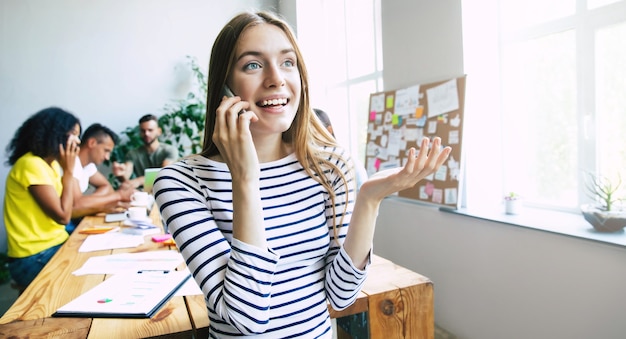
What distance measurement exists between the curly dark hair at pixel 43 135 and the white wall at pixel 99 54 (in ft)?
7.27

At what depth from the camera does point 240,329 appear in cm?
80

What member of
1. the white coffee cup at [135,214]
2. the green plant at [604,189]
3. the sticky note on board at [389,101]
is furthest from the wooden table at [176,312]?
the sticky note on board at [389,101]

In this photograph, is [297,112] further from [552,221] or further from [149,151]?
[149,151]

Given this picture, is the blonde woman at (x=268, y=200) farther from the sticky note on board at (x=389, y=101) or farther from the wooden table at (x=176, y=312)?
the sticky note on board at (x=389, y=101)

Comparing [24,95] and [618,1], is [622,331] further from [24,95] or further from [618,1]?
[24,95]

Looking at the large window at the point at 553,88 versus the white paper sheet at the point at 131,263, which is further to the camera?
the large window at the point at 553,88

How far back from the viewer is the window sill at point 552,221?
186 cm

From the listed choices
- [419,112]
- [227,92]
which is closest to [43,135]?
[227,92]

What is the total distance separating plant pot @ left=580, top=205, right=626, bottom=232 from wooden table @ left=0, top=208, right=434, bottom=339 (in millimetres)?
1091

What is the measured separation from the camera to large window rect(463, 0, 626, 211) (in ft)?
7.09

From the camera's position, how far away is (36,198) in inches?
91.2

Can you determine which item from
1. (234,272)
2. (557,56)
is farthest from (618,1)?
(234,272)

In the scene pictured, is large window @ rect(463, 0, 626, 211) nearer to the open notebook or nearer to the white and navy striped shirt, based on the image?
the white and navy striped shirt

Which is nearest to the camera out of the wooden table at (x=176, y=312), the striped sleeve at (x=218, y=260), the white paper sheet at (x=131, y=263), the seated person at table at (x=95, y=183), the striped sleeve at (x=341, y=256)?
the striped sleeve at (x=218, y=260)
